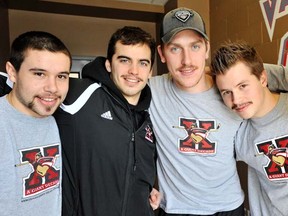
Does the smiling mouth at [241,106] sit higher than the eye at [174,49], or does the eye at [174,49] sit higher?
the eye at [174,49]

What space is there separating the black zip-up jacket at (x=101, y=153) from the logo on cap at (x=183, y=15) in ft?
1.57

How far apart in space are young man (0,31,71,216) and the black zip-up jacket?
66 mm

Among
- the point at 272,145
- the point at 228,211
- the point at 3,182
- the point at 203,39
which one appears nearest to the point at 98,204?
the point at 3,182

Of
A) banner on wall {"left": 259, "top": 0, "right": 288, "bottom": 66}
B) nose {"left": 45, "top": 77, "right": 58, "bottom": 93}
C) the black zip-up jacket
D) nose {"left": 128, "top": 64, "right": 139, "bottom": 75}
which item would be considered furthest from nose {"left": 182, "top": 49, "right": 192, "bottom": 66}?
banner on wall {"left": 259, "top": 0, "right": 288, "bottom": 66}

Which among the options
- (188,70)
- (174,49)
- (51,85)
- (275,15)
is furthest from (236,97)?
(275,15)

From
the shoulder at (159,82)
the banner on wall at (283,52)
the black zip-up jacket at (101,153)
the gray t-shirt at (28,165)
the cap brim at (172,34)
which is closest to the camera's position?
the gray t-shirt at (28,165)

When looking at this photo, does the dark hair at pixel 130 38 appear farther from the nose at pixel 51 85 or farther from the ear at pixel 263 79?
the ear at pixel 263 79

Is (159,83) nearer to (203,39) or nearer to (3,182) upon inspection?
(203,39)

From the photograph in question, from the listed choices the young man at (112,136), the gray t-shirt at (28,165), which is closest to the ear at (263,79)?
the young man at (112,136)

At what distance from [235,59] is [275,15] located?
96cm

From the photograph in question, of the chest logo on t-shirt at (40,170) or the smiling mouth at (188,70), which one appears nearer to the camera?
the chest logo on t-shirt at (40,170)

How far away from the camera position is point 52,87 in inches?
37.0

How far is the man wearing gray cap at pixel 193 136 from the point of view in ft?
4.13

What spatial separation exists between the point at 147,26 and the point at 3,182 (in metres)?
3.49
